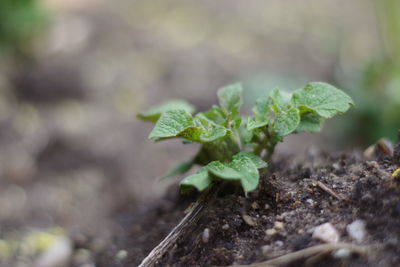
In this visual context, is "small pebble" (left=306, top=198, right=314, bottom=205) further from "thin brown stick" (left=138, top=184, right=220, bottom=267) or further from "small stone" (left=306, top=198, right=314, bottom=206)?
"thin brown stick" (left=138, top=184, right=220, bottom=267)

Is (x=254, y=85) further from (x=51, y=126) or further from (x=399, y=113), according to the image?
(x=51, y=126)

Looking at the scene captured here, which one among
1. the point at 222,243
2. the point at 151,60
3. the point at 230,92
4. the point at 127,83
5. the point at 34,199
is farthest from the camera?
the point at 151,60

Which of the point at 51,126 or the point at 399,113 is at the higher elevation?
the point at 51,126

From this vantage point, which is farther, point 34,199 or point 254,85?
point 254,85

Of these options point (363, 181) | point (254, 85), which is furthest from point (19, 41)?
point (363, 181)

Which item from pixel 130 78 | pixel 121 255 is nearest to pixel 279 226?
pixel 121 255

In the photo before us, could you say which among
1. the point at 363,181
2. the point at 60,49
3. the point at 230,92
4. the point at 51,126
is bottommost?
the point at 363,181

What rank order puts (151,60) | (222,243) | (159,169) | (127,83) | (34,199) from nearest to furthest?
(222,243) → (34,199) → (159,169) → (127,83) → (151,60)
